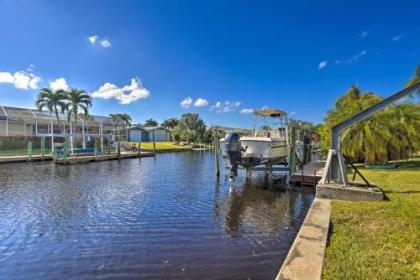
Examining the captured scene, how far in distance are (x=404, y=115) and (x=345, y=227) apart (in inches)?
Result: 498

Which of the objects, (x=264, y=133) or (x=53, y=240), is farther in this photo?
(x=264, y=133)

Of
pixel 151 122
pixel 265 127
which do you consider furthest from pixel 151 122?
pixel 265 127

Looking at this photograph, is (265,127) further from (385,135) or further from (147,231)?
(147,231)

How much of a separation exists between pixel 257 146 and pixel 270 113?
11.0 ft

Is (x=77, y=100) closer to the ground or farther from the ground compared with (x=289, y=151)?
farther from the ground

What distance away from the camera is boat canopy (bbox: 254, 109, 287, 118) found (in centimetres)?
1611

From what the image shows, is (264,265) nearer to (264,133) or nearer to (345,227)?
(345,227)

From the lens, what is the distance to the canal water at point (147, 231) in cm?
525

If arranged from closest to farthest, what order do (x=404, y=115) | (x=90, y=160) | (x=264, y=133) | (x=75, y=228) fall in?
(x=75, y=228)
(x=404, y=115)
(x=264, y=133)
(x=90, y=160)

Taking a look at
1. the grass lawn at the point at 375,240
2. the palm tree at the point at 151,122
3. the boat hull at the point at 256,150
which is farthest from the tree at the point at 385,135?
the palm tree at the point at 151,122

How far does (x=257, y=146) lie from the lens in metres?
14.0

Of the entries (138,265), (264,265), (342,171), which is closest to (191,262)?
(138,265)

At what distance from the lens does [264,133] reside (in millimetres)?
16734

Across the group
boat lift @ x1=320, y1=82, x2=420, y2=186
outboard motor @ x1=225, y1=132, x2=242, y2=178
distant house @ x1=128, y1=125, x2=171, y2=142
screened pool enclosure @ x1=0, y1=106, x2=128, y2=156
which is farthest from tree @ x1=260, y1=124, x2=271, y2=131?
distant house @ x1=128, y1=125, x2=171, y2=142
